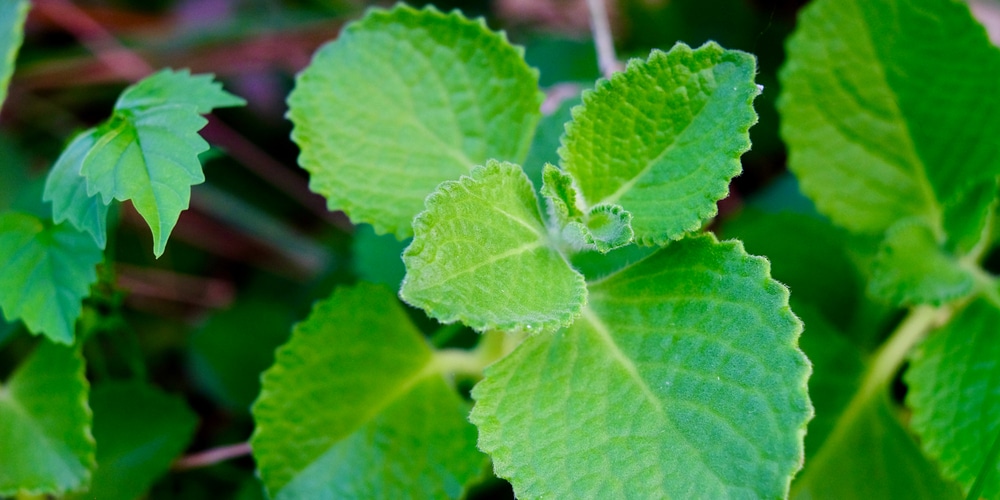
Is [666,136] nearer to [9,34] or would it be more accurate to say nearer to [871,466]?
[871,466]

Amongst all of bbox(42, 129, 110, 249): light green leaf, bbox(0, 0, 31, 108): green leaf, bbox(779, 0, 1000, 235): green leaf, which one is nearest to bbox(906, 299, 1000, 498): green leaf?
bbox(779, 0, 1000, 235): green leaf

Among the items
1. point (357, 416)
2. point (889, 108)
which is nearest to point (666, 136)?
point (889, 108)

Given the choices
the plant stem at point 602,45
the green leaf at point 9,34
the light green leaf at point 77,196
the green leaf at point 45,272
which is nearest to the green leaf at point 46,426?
the green leaf at point 45,272

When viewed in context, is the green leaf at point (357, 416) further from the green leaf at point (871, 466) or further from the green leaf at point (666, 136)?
the green leaf at point (871, 466)

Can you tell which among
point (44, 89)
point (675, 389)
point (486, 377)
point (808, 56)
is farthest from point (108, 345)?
point (808, 56)

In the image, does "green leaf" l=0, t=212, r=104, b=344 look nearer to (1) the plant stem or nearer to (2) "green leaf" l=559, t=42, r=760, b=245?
(2) "green leaf" l=559, t=42, r=760, b=245

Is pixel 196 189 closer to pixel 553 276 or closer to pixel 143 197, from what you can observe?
pixel 143 197
